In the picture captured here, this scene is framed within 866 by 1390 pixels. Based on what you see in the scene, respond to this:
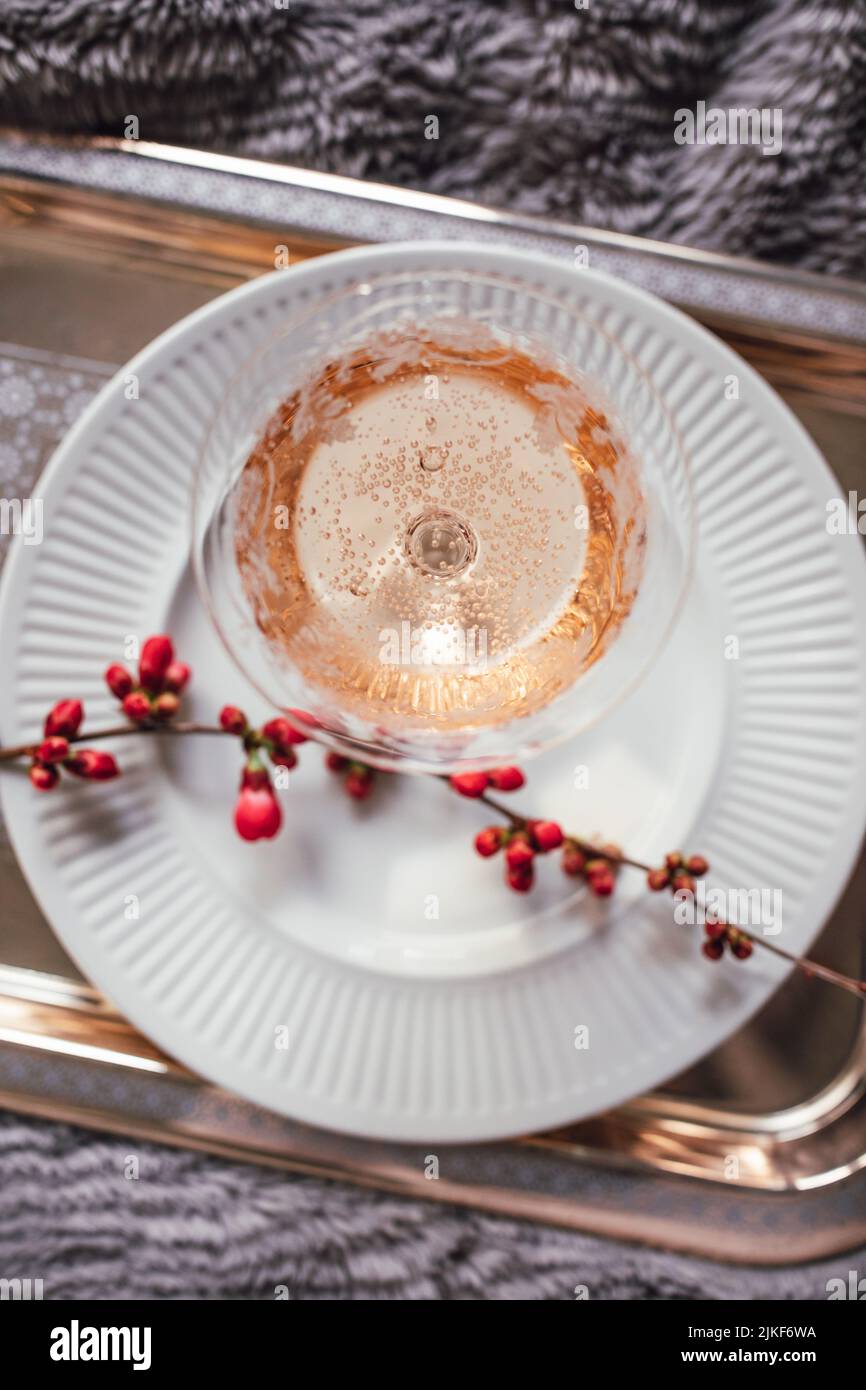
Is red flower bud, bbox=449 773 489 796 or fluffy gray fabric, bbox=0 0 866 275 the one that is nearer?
red flower bud, bbox=449 773 489 796

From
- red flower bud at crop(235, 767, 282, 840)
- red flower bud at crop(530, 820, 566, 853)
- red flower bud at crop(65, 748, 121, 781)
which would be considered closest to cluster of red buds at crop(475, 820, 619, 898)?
red flower bud at crop(530, 820, 566, 853)

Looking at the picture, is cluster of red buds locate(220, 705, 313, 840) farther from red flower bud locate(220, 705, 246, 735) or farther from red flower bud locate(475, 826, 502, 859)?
red flower bud locate(475, 826, 502, 859)

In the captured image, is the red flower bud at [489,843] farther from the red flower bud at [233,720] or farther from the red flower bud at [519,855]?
the red flower bud at [233,720]

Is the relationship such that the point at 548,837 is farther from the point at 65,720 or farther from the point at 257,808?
the point at 65,720

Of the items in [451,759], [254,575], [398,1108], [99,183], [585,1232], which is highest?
[99,183]
